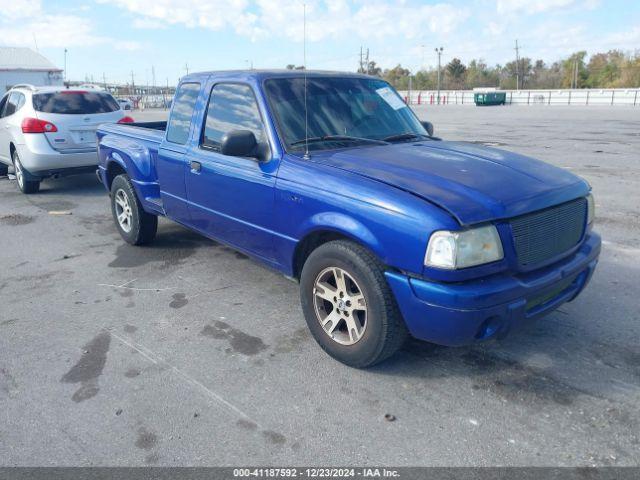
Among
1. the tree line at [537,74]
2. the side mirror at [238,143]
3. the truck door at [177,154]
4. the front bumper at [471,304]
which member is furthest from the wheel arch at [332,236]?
the tree line at [537,74]

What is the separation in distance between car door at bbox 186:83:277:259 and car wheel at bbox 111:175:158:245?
1330mm

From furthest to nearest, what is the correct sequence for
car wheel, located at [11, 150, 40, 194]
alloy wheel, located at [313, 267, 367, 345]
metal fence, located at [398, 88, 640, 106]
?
metal fence, located at [398, 88, 640, 106] → car wheel, located at [11, 150, 40, 194] → alloy wheel, located at [313, 267, 367, 345]

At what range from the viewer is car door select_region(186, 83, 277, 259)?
12.6 feet

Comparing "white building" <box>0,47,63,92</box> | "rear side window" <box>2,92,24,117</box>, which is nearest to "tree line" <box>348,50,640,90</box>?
"white building" <box>0,47,63,92</box>

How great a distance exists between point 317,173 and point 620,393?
7.33 feet

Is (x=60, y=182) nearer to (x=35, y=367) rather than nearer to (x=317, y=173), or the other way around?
(x=35, y=367)

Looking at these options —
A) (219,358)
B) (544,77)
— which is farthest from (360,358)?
(544,77)

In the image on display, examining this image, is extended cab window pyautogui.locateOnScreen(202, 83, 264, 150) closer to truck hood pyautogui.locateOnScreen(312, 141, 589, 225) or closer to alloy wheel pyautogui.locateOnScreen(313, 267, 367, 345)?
truck hood pyautogui.locateOnScreen(312, 141, 589, 225)

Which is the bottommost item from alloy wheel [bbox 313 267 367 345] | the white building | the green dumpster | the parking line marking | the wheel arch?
the parking line marking

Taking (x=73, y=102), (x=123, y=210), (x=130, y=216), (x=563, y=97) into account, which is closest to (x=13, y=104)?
(x=73, y=102)

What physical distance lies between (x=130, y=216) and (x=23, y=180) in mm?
4533

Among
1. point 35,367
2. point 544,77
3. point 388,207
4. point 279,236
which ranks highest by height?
point 544,77

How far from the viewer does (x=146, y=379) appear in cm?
333

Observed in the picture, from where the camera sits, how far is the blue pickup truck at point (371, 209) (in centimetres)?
285
